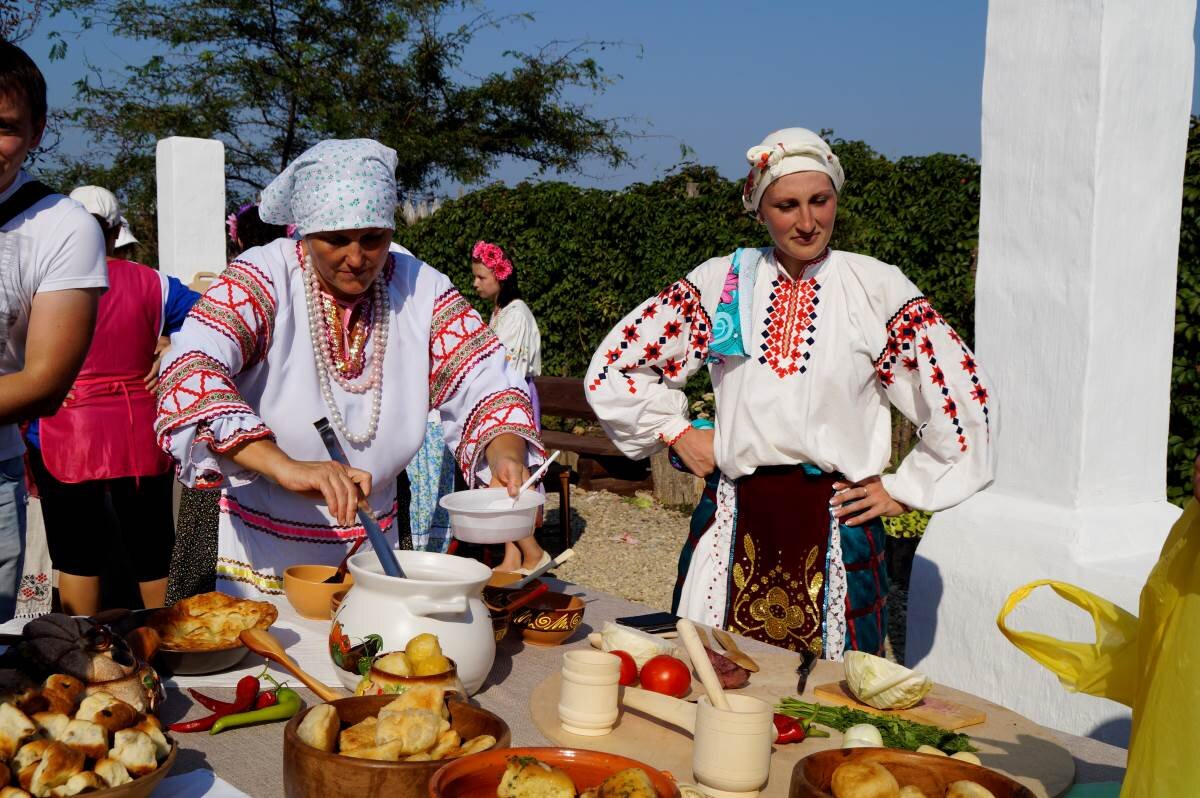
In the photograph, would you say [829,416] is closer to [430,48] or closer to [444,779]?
[444,779]

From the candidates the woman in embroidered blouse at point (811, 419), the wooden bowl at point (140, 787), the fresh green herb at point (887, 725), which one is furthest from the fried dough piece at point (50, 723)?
the woman in embroidered blouse at point (811, 419)

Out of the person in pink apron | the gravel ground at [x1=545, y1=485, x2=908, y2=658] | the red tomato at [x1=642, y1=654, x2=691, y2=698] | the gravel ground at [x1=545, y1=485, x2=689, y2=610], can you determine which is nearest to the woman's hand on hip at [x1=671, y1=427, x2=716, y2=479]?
the red tomato at [x1=642, y1=654, x2=691, y2=698]

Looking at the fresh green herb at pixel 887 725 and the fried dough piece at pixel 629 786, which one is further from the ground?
the fried dough piece at pixel 629 786

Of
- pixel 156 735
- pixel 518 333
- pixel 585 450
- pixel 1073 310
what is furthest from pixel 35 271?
pixel 585 450

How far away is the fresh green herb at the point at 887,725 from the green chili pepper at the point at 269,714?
75cm

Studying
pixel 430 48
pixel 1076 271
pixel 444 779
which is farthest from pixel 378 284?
pixel 430 48

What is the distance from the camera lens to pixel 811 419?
2.88m

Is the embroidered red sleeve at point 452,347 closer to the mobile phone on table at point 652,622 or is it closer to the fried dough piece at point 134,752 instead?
the mobile phone on table at point 652,622

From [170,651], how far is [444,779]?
0.83 meters

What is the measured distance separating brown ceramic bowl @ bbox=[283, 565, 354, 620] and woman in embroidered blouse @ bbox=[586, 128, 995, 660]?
1150 millimetres

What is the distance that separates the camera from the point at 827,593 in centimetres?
298

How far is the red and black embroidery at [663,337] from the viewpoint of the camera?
3150 mm

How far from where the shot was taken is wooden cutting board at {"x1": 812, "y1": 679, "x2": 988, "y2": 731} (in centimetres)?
179

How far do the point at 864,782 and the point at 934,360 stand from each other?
1901 millimetres
